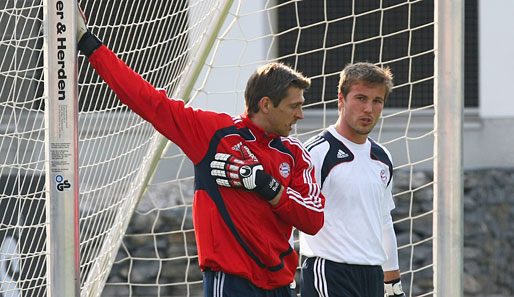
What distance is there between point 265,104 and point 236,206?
1.12 feet

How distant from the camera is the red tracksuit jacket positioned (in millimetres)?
3168

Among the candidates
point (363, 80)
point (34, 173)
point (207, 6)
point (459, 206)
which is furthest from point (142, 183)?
point (459, 206)

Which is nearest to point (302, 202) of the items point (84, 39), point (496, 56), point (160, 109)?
point (160, 109)

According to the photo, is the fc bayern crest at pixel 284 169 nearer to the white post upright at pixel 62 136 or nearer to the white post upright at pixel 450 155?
the white post upright at pixel 450 155

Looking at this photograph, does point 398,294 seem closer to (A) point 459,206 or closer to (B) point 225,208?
(A) point 459,206

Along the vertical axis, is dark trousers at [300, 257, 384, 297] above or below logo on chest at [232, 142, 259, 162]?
below

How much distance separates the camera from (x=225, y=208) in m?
3.18

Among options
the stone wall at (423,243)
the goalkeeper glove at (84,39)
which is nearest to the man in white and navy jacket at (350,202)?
the goalkeeper glove at (84,39)

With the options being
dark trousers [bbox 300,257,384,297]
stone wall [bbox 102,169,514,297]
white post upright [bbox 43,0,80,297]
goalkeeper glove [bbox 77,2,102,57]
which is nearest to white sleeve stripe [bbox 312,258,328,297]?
dark trousers [bbox 300,257,384,297]

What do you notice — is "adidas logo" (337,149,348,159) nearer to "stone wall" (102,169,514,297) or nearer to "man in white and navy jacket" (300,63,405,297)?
"man in white and navy jacket" (300,63,405,297)

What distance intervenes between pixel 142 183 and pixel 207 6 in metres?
0.82

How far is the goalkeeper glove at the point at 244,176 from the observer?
122 inches

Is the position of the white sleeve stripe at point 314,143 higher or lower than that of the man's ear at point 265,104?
lower

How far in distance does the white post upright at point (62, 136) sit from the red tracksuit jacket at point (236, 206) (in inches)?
13.1
